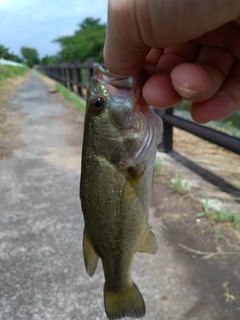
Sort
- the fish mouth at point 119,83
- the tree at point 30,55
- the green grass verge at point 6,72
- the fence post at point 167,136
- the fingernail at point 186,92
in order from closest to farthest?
the fingernail at point 186,92, the fish mouth at point 119,83, the fence post at point 167,136, the green grass verge at point 6,72, the tree at point 30,55

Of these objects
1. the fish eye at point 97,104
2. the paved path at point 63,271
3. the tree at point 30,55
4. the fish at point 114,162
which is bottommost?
the tree at point 30,55

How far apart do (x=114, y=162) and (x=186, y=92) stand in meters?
0.42

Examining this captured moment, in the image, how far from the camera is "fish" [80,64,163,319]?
1399 millimetres

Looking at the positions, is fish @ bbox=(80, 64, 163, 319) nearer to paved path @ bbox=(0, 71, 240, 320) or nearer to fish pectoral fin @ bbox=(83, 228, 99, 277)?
fish pectoral fin @ bbox=(83, 228, 99, 277)

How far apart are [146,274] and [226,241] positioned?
2.20ft

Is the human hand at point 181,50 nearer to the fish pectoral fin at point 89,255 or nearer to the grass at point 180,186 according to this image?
the fish pectoral fin at point 89,255

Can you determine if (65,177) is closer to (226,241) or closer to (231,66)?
(226,241)

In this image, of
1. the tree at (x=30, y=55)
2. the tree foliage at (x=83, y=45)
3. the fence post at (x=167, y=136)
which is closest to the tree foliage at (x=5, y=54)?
the tree at (x=30, y=55)

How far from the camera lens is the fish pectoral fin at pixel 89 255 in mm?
1462

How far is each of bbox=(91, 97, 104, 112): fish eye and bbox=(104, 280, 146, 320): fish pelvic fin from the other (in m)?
0.80

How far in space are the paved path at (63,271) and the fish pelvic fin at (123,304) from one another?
560mm

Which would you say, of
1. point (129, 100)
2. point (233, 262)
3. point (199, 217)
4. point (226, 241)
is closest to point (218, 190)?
point (199, 217)

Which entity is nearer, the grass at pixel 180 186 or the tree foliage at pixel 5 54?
the grass at pixel 180 186

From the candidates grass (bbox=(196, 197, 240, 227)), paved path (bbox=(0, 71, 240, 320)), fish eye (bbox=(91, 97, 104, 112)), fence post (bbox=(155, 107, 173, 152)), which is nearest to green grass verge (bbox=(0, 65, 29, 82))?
fence post (bbox=(155, 107, 173, 152))
